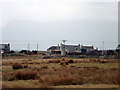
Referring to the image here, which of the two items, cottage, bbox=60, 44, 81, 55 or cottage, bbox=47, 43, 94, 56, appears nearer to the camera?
cottage, bbox=47, 43, 94, 56

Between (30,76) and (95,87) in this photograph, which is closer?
(95,87)

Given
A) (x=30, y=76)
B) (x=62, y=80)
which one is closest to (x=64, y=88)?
(x=62, y=80)

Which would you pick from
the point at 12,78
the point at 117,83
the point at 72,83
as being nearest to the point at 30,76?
the point at 12,78

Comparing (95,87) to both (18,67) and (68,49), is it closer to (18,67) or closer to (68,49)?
(18,67)

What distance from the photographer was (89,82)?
14.7 m

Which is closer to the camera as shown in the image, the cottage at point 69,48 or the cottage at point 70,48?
the cottage at point 69,48

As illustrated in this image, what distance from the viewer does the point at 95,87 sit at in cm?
1284

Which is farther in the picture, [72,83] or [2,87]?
[72,83]

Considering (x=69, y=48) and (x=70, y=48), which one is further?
(x=70, y=48)

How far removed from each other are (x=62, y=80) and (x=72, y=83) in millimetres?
650

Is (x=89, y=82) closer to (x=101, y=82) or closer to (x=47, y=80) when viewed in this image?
(x=101, y=82)

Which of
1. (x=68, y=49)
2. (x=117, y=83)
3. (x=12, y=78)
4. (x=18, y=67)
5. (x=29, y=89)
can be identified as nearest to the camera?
(x=29, y=89)

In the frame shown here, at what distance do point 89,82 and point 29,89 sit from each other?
4632 mm

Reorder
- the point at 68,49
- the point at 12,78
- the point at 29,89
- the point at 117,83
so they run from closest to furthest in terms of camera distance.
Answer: the point at 29,89 → the point at 117,83 → the point at 12,78 → the point at 68,49
